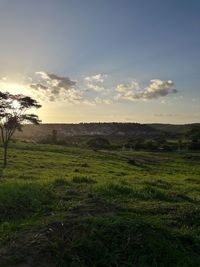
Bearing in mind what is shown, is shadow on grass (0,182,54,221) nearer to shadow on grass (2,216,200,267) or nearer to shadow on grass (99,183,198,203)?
shadow on grass (99,183,198,203)

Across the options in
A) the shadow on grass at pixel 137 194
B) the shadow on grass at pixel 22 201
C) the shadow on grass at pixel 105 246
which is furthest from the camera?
the shadow on grass at pixel 137 194

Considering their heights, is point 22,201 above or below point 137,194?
above

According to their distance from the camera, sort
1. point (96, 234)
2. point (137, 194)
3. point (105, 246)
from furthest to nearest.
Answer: point (137, 194) → point (96, 234) → point (105, 246)

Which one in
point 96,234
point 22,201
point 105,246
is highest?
point 22,201

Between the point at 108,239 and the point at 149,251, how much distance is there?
3.64 feet

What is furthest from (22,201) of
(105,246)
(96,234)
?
(105,246)

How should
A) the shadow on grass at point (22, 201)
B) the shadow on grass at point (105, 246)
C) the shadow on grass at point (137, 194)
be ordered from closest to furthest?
the shadow on grass at point (105, 246) < the shadow on grass at point (22, 201) < the shadow on grass at point (137, 194)

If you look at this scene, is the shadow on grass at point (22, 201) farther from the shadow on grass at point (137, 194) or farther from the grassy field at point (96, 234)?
the shadow on grass at point (137, 194)

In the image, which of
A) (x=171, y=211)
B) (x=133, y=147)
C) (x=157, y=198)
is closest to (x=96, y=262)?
(x=171, y=211)

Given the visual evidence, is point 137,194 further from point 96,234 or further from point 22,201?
point 96,234

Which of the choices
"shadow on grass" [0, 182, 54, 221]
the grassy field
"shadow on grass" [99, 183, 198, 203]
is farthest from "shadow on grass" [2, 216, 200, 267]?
"shadow on grass" [99, 183, 198, 203]

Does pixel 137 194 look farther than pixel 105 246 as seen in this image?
Yes

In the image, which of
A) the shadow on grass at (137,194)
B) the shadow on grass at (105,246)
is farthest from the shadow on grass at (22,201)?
the shadow on grass at (105,246)

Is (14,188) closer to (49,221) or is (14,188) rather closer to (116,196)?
(116,196)
